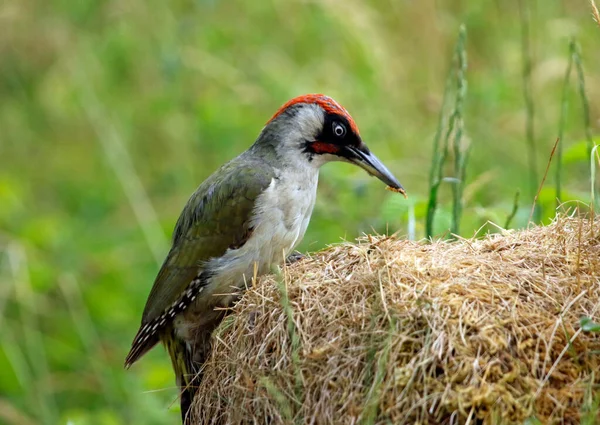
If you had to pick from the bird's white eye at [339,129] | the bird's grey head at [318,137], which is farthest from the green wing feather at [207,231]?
the bird's white eye at [339,129]

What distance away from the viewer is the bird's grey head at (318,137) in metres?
4.90

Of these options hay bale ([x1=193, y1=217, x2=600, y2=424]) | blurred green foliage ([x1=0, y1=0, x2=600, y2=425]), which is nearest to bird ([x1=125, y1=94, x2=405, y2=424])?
hay bale ([x1=193, y1=217, x2=600, y2=424])

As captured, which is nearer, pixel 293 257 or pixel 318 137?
pixel 293 257

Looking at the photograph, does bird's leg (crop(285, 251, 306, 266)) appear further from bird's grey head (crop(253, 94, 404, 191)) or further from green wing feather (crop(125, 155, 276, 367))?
bird's grey head (crop(253, 94, 404, 191))

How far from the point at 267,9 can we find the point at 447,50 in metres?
1.68

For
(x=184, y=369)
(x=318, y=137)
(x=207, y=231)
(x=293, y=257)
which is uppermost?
(x=318, y=137)

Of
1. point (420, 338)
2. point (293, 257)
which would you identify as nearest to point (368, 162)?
A: point (293, 257)

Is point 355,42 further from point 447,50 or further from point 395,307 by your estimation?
point 395,307

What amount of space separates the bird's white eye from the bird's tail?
4.26 feet

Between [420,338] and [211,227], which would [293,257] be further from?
[420,338]

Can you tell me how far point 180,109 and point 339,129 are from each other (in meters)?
3.39

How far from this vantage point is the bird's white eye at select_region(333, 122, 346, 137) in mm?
4898

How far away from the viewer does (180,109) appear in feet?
26.4

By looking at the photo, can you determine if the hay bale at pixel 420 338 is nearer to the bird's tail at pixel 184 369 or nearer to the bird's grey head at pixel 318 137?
the bird's tail at pixel 184 369
